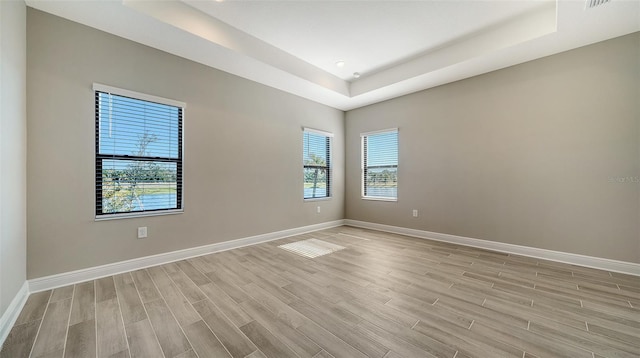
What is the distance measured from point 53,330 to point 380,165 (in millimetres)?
4913

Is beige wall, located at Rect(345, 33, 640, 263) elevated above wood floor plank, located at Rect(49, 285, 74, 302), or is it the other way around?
beige wall, located at Rect(345, 33, 640, 263)

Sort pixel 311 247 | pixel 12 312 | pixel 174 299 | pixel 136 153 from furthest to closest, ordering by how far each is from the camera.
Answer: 1. pixel 311 247
2. pixel 136 153
3. pixel 174 299
4. pixel 12 312

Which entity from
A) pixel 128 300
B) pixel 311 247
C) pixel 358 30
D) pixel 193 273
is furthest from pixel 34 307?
pixel 358 30

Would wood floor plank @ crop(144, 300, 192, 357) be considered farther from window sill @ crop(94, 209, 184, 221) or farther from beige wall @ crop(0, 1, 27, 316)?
window sill @ crop(94, 209, 184, 221)

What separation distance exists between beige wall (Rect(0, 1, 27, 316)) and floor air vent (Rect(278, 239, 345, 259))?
267 centimetres

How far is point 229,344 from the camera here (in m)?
1.59

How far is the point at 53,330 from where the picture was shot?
1.73 m

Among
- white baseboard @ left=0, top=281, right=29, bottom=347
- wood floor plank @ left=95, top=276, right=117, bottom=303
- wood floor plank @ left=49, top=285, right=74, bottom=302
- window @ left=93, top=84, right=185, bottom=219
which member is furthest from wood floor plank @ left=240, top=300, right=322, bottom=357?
window @ left=93, top=84, right=185, bottom=219

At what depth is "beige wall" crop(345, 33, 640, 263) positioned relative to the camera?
283 cm

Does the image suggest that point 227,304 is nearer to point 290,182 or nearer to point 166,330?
point 166,330

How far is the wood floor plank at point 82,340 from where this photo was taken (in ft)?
4.93

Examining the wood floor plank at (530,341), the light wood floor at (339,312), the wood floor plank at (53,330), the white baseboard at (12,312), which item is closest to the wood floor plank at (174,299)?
the light wood floor at (339,312)

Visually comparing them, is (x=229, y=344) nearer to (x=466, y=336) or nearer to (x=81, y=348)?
(x=81, y=348)

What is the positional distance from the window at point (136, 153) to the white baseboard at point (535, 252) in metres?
4.02
